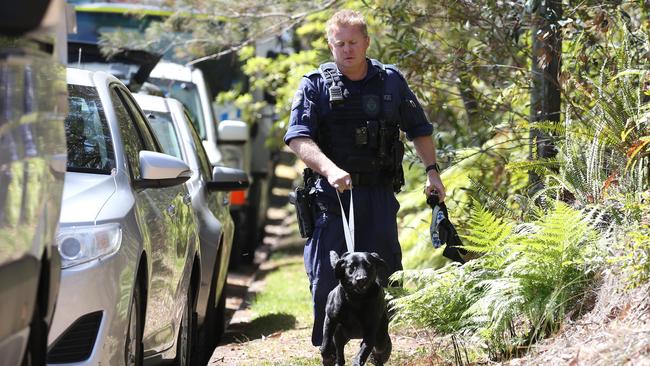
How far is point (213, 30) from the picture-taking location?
1233cm

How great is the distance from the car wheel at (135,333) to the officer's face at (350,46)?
5.59ft

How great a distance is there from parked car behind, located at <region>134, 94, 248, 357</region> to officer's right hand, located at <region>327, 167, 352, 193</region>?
1.85m

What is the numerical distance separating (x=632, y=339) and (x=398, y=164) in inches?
79.1

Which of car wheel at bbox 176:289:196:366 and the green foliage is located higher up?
the green foliage

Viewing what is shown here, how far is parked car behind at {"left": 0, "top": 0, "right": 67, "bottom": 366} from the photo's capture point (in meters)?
3.91

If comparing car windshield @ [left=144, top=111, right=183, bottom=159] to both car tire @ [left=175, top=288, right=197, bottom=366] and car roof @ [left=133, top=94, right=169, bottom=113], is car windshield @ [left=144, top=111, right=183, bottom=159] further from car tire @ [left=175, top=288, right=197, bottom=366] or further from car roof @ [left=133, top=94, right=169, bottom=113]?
car tire @ [left=175, top=288, right=197, bottom=366]

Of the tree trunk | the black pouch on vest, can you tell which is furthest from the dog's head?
the tree trunk

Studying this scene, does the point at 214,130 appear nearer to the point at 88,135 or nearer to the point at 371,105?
the point at 371,105

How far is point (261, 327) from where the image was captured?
977 centimetres

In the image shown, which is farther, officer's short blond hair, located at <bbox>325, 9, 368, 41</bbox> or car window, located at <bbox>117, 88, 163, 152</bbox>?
car window, located at <bbox>117, 88, 163, 152</bbox>

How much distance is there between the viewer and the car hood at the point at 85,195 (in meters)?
5.42

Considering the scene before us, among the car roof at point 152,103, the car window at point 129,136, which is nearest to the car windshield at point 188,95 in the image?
the car roof at point 152,103

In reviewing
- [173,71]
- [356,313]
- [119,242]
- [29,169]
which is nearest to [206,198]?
[356,313]

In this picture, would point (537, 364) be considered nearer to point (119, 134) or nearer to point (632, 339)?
point (632, 339)
